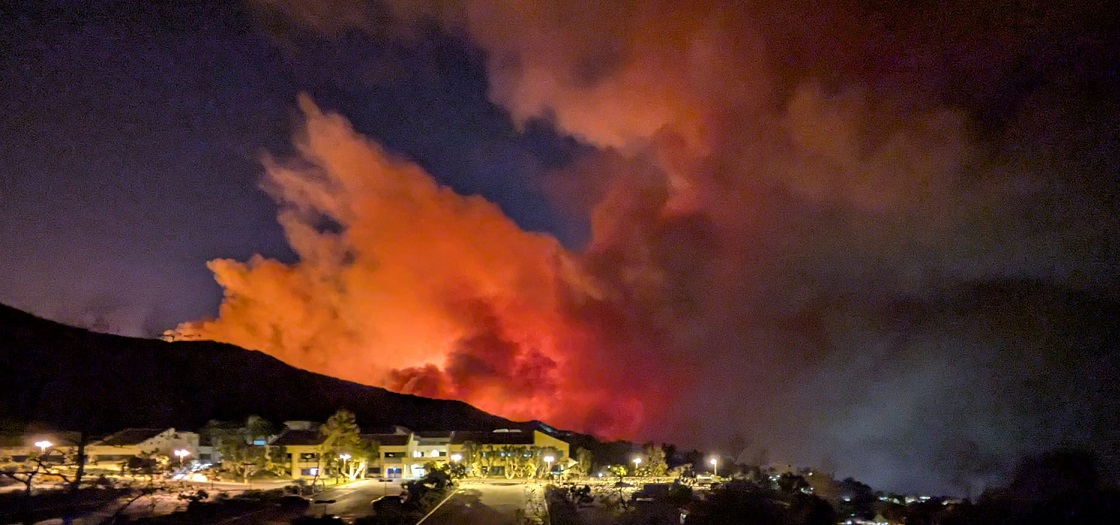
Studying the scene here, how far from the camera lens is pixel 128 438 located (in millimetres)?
41219

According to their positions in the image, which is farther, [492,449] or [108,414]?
[108,414]

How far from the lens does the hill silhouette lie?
52938 millimetres

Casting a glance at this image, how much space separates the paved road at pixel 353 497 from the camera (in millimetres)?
25266

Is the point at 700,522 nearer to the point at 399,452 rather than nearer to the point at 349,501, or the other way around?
the point at 349,501

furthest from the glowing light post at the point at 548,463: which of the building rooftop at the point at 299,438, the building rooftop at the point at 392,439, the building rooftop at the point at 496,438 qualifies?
the building rooftop at the point at 299,438

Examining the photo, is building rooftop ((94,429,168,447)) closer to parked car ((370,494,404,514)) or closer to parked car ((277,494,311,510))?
parked car ((277,494,311,510))

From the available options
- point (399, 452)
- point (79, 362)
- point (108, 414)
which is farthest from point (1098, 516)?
point (79, 362)

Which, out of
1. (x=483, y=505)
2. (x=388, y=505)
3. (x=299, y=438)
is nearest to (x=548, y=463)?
(x=483, y=505)

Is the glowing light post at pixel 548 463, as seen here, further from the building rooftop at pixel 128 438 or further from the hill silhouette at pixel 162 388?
the building rooftop at pixel 128 438

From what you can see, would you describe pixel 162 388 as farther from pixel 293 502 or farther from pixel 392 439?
pixel 293 502

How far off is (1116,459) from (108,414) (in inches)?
2759

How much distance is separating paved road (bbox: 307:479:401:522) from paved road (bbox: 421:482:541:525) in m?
3.04

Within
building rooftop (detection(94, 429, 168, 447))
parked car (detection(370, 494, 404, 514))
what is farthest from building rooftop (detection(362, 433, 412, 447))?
parked car (detection(370, 494, 404, 514))

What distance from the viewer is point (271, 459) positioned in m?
37.8
